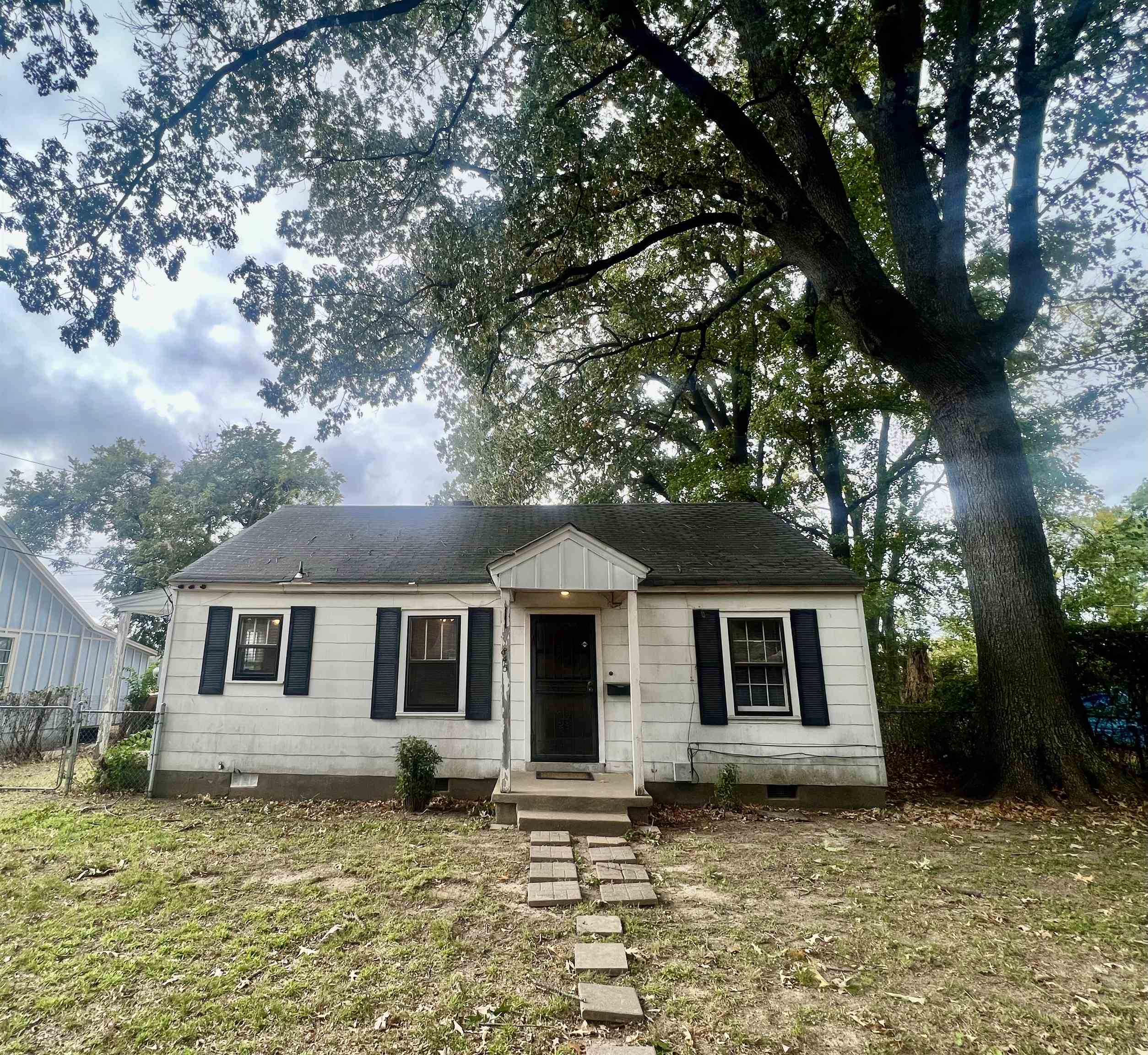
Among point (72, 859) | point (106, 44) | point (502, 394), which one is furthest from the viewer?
point (502, 394)

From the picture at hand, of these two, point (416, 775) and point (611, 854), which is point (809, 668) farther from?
point (416, 775)

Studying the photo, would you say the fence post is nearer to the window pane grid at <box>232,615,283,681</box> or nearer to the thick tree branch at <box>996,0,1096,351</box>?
the window pane grid at <box>232,615,283,681</box>

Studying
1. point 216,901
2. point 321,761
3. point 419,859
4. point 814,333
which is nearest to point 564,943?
point 419,859

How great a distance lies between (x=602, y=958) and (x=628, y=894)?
3.64 feet

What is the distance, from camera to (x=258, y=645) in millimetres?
8391

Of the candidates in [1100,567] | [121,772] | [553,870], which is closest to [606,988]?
[553,870]

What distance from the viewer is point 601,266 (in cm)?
991

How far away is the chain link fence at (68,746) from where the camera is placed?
8.12 m

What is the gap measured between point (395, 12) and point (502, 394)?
22.1 ft

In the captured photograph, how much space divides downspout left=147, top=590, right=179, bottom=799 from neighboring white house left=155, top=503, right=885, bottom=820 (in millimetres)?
51

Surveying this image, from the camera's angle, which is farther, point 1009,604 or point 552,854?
point 1009,604

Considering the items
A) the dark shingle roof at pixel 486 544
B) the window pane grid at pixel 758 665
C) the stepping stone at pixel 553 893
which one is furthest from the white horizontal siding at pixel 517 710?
the stepping stone at pixel 553 893

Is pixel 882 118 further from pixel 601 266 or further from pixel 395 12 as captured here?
pixel 395 12

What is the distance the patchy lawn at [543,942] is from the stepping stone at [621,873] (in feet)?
0.69
